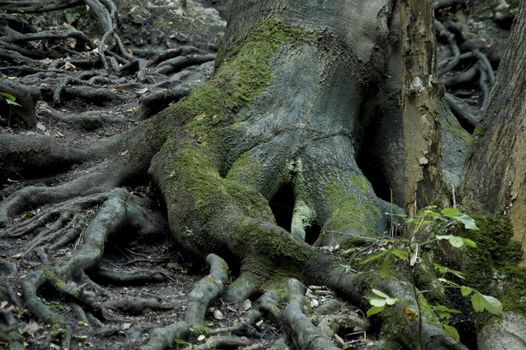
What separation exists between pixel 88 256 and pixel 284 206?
87.1 inches

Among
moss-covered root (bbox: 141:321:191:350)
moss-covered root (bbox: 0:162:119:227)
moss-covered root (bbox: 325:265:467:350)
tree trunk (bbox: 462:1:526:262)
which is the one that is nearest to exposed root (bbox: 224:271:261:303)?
moss-covered root (bbox: 325:265:467:350)

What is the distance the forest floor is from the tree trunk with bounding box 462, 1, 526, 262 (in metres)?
1.05

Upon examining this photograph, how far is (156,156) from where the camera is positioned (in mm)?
6320

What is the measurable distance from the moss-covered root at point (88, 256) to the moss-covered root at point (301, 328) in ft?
3.53

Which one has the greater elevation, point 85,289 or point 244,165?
point 244,165

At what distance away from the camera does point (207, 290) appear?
471 centimetres

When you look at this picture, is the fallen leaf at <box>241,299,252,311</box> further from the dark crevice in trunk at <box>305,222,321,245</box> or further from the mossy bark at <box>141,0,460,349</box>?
the dark crevice in trunk at <box>305,222,321,245</box>

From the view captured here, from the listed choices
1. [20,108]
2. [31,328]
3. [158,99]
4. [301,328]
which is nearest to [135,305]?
[31,328]

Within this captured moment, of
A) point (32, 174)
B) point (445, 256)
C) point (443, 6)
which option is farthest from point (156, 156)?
point (443, 6)

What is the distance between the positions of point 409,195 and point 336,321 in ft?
4.41

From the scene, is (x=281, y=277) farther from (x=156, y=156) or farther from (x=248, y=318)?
(x=156, y=156)

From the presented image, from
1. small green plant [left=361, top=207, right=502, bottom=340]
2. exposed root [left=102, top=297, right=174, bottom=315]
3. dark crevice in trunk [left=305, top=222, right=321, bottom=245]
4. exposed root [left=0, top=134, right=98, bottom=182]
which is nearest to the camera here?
small green plant [left=361, top=207, right=502, bottom=340]

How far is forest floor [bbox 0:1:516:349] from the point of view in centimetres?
418

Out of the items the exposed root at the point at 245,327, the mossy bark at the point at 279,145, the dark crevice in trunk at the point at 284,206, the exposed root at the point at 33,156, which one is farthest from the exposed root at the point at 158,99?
the exposed root at the point at 245,327
